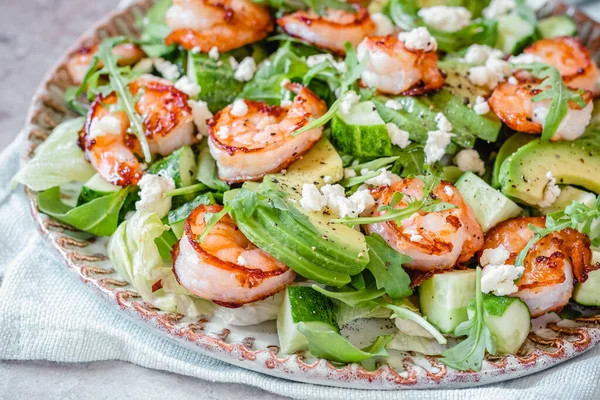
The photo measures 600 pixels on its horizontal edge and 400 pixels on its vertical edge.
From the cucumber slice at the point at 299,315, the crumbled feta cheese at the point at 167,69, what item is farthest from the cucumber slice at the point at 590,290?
the crumbled feta cheese at the point at 167,69

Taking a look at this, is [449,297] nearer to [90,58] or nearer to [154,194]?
[154,194]

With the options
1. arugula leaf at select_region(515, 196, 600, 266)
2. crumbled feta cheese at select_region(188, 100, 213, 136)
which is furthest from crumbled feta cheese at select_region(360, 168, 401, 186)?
crumbled feta cheese at select_region(188, 100, 213, 136)

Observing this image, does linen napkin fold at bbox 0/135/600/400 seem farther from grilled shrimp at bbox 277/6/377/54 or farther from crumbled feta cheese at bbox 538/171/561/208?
grilled shrimp at bbox 277/6/377/54

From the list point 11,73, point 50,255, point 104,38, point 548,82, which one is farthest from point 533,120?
point 11,73

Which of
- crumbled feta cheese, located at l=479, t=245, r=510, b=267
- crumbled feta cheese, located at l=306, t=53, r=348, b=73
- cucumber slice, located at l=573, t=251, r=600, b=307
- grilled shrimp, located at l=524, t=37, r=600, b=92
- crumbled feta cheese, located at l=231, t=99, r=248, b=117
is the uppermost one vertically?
crumbled feta cheese, located at l=231, t=99, r=248, b=117

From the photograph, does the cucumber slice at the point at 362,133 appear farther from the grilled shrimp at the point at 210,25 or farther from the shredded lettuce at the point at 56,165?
the shredded lettuce at the point at 56,165

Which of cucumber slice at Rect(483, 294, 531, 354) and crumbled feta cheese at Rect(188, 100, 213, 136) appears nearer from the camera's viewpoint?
cucumber slice at Rect(483, 294, 531, 354)

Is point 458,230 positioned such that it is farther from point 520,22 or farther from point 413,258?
point 520,22
